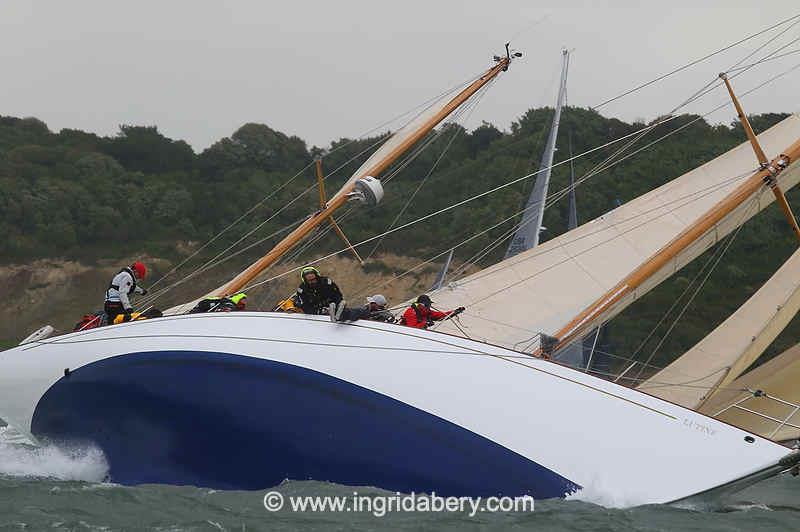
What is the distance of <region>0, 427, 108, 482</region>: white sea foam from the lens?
1302 centimetres

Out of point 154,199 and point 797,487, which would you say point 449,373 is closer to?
point 797,487

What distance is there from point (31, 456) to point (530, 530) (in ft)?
22.5

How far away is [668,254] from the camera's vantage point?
41.9 feet

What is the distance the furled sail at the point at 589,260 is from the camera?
15.0 m

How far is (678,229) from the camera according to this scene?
51.4 ft

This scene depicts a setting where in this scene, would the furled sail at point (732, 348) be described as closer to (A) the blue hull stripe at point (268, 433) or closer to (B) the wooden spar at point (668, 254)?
(B) the wooden spar at point (668, 254)

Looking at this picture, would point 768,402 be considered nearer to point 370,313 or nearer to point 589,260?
point 589,260

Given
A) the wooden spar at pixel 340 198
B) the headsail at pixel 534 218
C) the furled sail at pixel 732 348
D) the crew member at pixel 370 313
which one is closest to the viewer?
the crew member at pixel 370 313

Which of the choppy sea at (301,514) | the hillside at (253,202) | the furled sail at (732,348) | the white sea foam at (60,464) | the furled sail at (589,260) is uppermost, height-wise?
the hillside at (253,202)

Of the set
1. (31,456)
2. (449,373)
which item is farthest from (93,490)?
(449,373)

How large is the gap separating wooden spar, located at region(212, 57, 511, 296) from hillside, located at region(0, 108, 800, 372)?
11148mm
